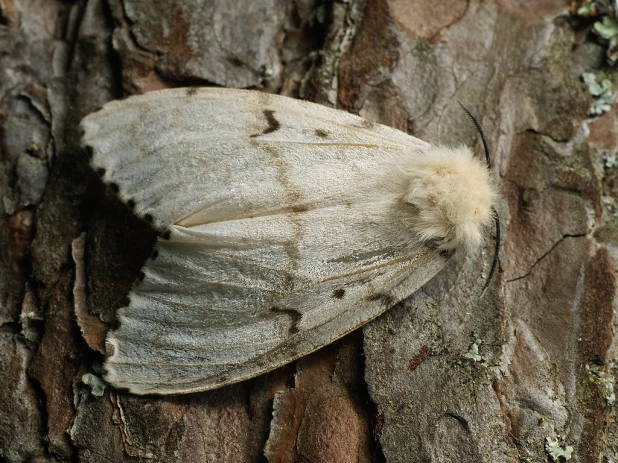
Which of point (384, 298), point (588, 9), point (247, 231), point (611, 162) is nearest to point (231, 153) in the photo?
point (247, 231)

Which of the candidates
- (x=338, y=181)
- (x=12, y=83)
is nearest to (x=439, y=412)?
(x=338, y=181)

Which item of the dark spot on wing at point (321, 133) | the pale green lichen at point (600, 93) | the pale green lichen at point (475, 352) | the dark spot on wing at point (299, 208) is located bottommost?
the pale green lichen at point (475, 352)

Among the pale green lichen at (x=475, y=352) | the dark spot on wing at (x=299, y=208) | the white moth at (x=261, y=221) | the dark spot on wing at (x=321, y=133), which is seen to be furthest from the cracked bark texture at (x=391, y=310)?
the dark spot on wing at (x=299, y=208)

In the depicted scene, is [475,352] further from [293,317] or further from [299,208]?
[299,208]

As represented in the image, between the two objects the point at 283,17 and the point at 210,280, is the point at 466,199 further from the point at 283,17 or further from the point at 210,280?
the point at 283,17

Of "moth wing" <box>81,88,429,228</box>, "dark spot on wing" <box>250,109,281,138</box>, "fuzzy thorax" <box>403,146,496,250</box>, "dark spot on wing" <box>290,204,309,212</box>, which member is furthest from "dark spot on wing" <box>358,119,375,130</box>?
"dark spot on wing" <box>290,204,309,212</box>

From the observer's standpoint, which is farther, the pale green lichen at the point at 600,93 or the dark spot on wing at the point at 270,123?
the pale green lichen at the point at 600,93

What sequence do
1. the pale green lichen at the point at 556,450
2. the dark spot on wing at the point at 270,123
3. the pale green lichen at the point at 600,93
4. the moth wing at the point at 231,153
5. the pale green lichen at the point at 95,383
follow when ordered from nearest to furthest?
the pale green lichen at the point at 556,450
the pale green lichen at the point at 95,383
the moth wing at the point at 231,153
the dark spot on wing at the point at 270,123
the pale green lichen at the point at 600,93

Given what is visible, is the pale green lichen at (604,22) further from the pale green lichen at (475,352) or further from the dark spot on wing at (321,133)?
the pale green lichen at (475,352)
